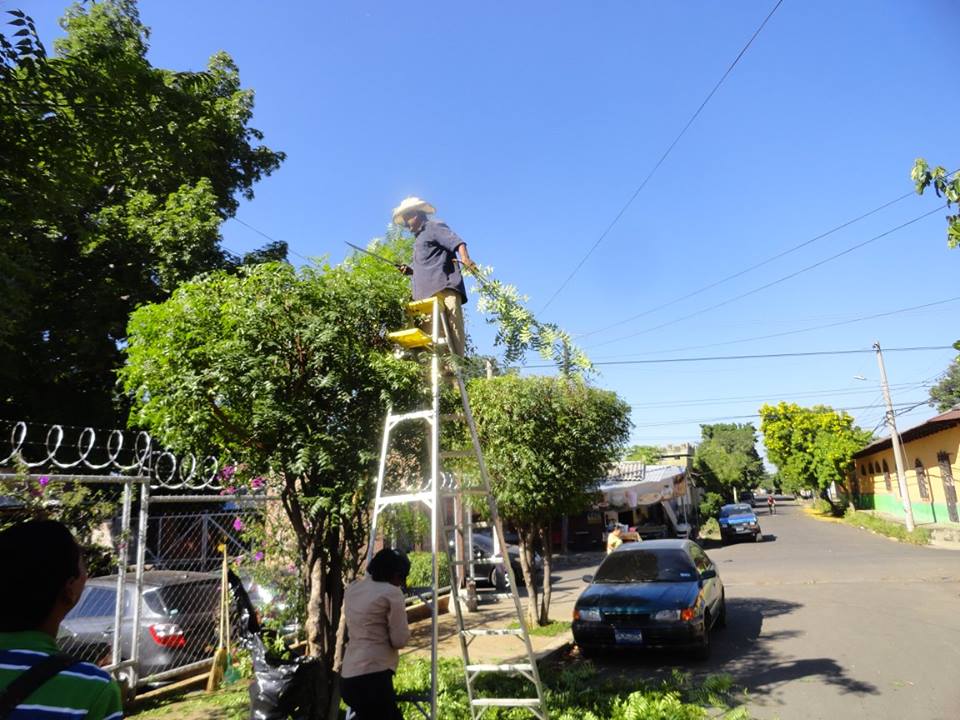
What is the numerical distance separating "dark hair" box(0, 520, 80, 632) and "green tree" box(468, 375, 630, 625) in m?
7.50

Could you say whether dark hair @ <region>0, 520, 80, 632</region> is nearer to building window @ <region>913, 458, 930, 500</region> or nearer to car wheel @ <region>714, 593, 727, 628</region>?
car wheel @ <region>714, 593, 727, 628</region>

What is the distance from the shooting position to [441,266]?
15.3 feet

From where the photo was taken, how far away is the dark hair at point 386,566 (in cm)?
424

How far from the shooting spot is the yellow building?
26.2 m

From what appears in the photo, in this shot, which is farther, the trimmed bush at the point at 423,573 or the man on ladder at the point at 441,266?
the trimmed bush at the point at 423,573

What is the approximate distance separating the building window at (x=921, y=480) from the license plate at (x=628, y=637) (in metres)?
29.3

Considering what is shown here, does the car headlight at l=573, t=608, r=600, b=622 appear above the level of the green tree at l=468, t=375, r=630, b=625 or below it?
below

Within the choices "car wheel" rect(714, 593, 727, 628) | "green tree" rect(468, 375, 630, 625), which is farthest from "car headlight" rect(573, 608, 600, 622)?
"car wheel" rect(714, 593, 727, 628)

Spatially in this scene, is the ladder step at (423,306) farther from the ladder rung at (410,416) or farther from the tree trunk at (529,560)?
the tree trunk at (529,560)

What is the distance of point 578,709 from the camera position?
603 cm

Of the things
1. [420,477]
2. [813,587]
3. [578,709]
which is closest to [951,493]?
[813,587]

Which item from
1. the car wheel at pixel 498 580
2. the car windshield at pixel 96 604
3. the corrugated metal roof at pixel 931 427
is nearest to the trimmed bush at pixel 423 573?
the car wheel at pixel 498 580

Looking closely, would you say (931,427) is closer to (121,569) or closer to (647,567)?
(647,567)

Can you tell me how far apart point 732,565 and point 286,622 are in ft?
55.0
